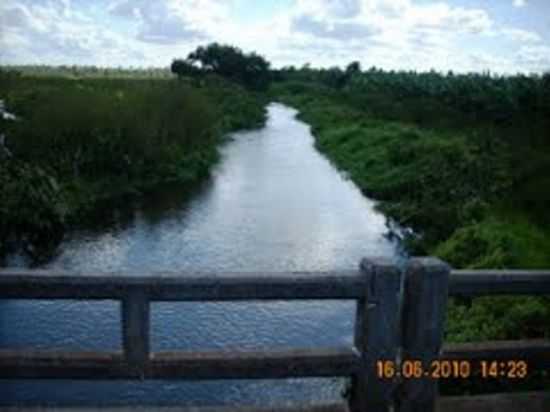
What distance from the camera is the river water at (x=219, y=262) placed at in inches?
381

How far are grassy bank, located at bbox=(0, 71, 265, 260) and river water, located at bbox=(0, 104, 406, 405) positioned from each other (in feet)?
3.04

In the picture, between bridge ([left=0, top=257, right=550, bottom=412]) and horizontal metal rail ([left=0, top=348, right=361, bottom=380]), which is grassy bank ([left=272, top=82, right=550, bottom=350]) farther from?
horizontal metal rail ([left=0, top=348, right=361, bottom=380])

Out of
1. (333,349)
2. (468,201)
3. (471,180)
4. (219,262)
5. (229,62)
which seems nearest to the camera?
(333,349)

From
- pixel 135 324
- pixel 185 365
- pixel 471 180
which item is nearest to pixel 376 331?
pixel 185 365

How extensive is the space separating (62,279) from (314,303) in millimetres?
8963

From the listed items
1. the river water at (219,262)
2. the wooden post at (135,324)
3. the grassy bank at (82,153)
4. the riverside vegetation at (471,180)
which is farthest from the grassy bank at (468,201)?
the grassy bank at (82,153)

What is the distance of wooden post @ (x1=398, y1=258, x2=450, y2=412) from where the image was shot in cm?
433

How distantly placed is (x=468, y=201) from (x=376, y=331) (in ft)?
44.1

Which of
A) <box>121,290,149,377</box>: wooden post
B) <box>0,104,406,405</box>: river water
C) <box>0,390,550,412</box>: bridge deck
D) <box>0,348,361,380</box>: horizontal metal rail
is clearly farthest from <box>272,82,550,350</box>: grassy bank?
<box>121,290,149,377</box>: wooden post

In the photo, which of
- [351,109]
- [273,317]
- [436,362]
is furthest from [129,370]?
[351,109]

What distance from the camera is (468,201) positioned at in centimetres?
1709

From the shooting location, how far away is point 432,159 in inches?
870

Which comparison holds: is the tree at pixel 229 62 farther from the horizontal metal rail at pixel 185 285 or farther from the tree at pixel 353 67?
the horizontal metal rail at pixel 185 285

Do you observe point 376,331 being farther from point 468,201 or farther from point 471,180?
point 471,180
